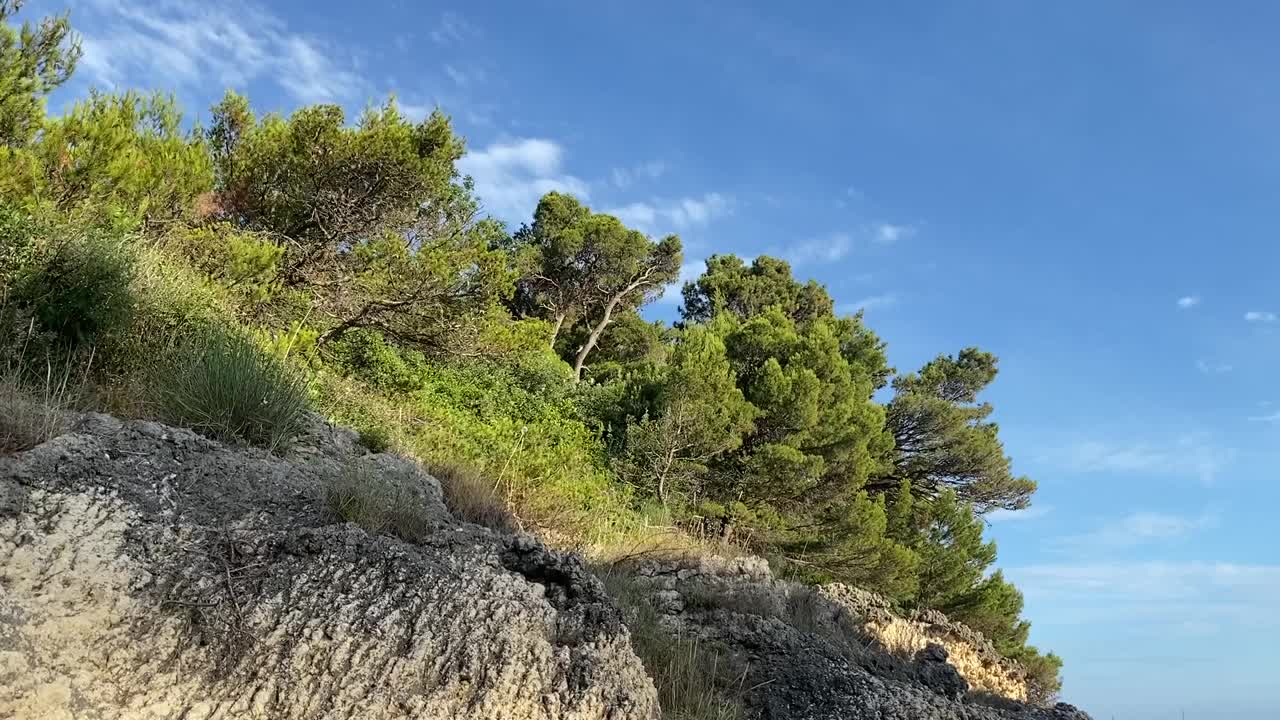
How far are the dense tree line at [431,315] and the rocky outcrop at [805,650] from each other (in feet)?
17.0

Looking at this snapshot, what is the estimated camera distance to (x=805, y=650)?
5328 millimetres

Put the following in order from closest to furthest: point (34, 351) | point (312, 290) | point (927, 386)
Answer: point (34, 351) → point (312, 290) → point (927, 386)

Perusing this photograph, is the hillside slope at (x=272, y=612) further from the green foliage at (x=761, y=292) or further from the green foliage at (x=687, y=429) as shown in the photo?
the green foliage at (x=761, y=292)

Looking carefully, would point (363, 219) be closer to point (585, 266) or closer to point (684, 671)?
point (684, 671)

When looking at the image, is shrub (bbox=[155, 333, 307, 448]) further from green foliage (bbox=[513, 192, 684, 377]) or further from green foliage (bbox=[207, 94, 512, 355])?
green foliage (bbox=[513, 192, 684, 377])

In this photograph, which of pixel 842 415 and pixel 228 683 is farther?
pixel 842 415

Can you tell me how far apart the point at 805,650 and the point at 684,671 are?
0.98m

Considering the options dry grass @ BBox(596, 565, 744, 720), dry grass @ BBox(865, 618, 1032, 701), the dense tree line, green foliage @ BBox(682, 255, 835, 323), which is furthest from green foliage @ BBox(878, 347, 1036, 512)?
dry grass @ BBox(596, 565, 744, 720)

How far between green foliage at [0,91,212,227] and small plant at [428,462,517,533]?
4214mm

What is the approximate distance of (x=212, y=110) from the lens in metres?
16.7

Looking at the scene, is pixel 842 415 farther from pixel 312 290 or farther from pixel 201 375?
pixel 201 375

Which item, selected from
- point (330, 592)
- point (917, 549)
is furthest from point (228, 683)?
point (917, 549)

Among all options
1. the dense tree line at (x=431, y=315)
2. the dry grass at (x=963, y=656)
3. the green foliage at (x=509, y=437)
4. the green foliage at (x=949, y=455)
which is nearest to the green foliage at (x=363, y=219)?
the dense tree line at (x=431, y=315)

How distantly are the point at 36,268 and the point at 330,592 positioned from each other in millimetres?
5779
